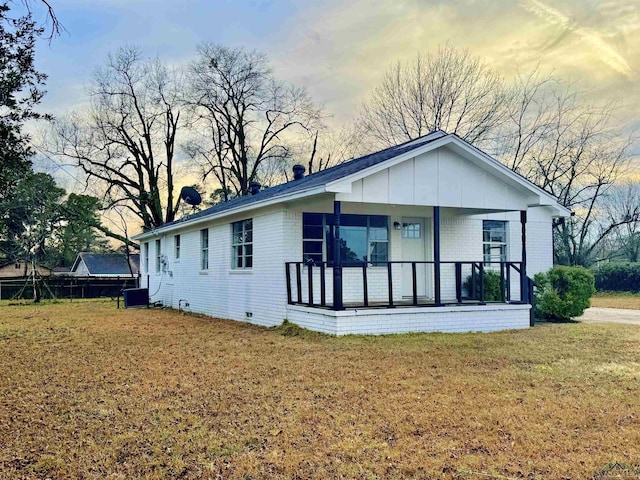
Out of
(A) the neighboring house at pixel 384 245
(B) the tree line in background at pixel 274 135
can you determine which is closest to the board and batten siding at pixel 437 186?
(A) the neighboring house at pixel 384 245

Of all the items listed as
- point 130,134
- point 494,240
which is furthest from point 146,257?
point 494,240

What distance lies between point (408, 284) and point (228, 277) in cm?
470

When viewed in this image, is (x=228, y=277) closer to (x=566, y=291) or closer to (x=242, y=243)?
(x=242, y=243)

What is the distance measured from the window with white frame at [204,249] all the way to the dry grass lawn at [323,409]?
642 cm

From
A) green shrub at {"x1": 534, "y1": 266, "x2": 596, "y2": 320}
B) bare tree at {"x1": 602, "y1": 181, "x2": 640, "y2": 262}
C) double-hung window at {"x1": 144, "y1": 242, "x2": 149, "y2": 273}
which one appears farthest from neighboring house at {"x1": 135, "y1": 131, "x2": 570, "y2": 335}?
bare tree at {"x1": 602, "y1": 181, "x2": 640, "y2": 262}

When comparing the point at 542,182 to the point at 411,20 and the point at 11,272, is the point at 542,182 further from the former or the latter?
the point at 11,272

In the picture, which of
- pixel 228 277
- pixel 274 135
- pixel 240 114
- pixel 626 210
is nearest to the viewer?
pixel 228 277

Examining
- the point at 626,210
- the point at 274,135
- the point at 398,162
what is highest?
the point at 274,135

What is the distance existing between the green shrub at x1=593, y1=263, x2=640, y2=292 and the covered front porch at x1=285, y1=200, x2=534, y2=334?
14.3 metres

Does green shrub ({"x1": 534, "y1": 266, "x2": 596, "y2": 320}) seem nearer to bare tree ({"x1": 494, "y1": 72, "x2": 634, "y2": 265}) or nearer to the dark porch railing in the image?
the dark porch railing

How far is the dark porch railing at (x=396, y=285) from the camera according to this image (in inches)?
411

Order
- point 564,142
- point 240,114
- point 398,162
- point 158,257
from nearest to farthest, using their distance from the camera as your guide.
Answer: point 398,162 < point 158,257 < point 564,142 < point 240,114

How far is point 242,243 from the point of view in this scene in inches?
A: 520

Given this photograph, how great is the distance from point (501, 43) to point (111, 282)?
74.2 ft
